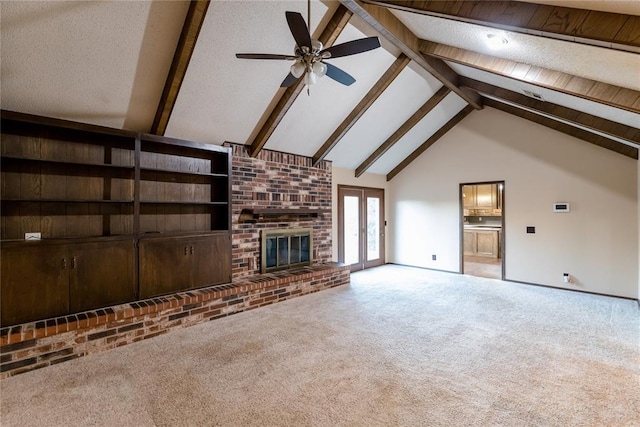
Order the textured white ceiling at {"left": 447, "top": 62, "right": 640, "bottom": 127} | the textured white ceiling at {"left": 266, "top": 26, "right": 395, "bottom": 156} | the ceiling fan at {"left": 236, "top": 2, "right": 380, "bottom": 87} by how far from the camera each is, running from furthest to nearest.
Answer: the textured white ceiling at {"left": 266, "top": 26, "right": 395, "bottom": 156} → the textured white ceiling at {"left": 447, "top": 62, "right": 640, "bottom": 127} → the ceiling fan at {"left": 236, "top": 2, "right": 380, "bottom": 87}

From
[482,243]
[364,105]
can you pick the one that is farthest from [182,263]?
[482,243]

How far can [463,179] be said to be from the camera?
6.56m

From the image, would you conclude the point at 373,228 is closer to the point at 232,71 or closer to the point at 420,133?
the point at 420,133

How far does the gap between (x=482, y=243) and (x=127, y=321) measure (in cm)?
875

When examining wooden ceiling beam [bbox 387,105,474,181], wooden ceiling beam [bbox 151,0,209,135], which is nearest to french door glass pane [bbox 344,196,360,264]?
wooden ceiling beam [bbox 387,105,474,181]

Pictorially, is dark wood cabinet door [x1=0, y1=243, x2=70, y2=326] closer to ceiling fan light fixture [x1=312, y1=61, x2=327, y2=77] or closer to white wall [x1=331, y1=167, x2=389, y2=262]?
ceiling fan light fixture [x1=312, y1=61, x2=327, y2=77]

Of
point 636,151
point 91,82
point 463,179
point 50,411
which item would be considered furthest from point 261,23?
point 636,151

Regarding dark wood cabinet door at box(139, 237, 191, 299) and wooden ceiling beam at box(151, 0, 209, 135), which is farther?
dark wood cabinet door at box(139, 237, 191, 299)

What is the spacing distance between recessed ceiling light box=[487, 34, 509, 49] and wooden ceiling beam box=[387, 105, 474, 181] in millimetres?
3532

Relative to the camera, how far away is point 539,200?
5629 millimetres

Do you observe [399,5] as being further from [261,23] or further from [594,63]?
[594,63]

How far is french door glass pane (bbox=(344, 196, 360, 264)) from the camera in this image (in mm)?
6895

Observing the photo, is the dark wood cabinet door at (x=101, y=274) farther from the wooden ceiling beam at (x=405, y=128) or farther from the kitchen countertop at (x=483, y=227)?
the kitchen countertop at (x=483, y=227)

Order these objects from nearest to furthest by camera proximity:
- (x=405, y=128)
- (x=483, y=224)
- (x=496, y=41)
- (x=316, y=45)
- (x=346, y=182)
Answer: (x=316, y=45), (x=496, y=41), (x=405, y=128), (x=346, y=182), (x=483, y=224)
